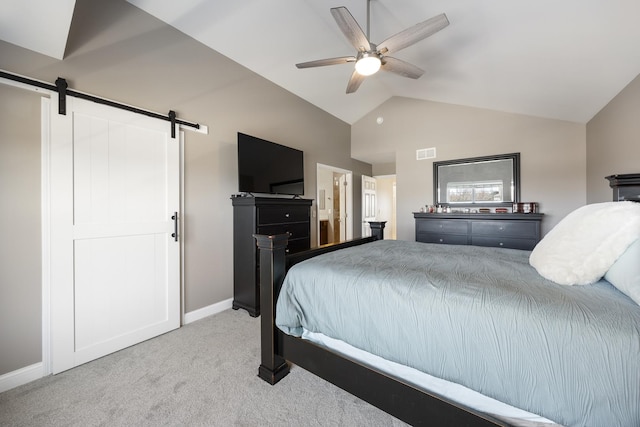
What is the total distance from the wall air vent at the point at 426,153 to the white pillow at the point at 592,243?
3253 millimetres

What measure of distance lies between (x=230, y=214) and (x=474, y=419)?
9.25ft

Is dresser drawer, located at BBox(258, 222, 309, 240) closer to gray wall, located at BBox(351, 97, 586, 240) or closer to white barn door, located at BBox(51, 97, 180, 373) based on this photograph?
white barn door, located at BBox(51, 97, 180, 373)

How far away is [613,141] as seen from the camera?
262 centimetres

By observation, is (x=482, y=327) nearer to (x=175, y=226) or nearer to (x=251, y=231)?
(x=251, y=231)

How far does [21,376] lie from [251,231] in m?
1.94

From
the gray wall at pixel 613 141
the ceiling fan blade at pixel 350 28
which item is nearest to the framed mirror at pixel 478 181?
the gray wall at pixel 613 141

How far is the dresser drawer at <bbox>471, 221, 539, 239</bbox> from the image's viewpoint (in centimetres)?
339

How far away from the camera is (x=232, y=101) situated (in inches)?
123

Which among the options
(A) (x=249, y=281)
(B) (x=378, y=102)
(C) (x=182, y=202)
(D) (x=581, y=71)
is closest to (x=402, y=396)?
(A) (x=249, y=281)

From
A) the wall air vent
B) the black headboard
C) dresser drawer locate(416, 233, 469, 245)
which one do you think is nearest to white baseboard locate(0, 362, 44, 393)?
dresser drawer locate(416, 233, 469, 245)

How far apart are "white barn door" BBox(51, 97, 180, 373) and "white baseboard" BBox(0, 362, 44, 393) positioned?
0.09 meters

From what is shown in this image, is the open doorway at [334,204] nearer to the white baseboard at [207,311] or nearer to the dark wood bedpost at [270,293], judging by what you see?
the white baseboard at [207,311]

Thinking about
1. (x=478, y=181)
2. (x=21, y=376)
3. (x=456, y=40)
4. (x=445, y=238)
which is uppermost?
(x=456, y=40)

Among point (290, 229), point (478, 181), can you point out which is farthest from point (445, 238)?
point (290, 229)
